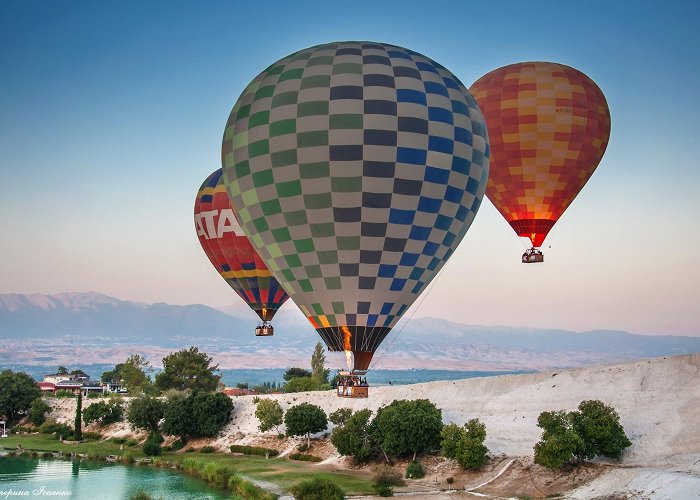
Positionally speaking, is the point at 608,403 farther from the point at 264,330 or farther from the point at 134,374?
the point at 134,374

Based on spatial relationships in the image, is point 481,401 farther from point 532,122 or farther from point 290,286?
point 290,286

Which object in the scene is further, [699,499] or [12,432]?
[12,432]

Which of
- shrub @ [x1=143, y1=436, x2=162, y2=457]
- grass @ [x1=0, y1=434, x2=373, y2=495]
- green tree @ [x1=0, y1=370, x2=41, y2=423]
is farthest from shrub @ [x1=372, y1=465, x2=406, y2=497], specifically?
green tree @ [x1=0, y1=370, x2=41, y2=423]

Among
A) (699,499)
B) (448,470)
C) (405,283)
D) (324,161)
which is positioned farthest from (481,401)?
(324,161)

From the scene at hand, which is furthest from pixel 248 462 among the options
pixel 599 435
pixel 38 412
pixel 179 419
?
pixel 38 412

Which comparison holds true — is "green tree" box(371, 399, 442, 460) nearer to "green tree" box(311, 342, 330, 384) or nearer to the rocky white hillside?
the rocky white hillside
